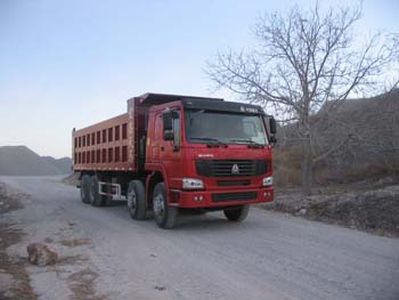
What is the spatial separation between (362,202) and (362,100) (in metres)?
5.60

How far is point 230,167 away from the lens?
11711mm

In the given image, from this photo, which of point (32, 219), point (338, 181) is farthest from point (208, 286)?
point (338, 181)

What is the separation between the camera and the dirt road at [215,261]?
6.87m

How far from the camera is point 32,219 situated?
14.8 metres

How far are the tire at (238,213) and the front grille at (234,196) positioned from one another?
1.30 metres

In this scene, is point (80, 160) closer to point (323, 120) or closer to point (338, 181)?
point (323, 120)

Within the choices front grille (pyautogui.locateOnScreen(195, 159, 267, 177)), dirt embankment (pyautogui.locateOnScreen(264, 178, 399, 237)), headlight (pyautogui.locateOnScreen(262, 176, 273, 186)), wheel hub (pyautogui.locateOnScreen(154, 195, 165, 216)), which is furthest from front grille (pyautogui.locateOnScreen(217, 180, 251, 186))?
dirt embankment (pyautogui.locateOnScreen(264, 178, 399, 237))

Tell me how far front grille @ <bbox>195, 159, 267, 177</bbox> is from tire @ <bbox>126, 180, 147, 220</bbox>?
2.76 meters


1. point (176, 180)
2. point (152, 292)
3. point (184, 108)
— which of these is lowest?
point (152, 292)

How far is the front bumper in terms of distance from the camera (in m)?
11.3

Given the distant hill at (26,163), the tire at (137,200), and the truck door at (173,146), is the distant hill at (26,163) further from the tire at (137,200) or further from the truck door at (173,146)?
the truck door at (173,146)

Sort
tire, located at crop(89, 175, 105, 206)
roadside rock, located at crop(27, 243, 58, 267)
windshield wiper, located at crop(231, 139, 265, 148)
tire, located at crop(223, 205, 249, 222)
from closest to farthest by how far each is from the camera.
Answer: roadside rock, located at crop(27, 243, 58, 267) → windshield wiper, located at crop(231, 139, 265, 148) → tire, located at crop(223, 205, 249, 222) → tire, located at crop(89, 175, 105, 206)

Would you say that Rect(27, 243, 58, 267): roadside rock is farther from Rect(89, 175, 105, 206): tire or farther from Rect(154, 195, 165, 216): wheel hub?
Rect(89, 175, 105, 206): tire

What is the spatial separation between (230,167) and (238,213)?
225 centimetres
